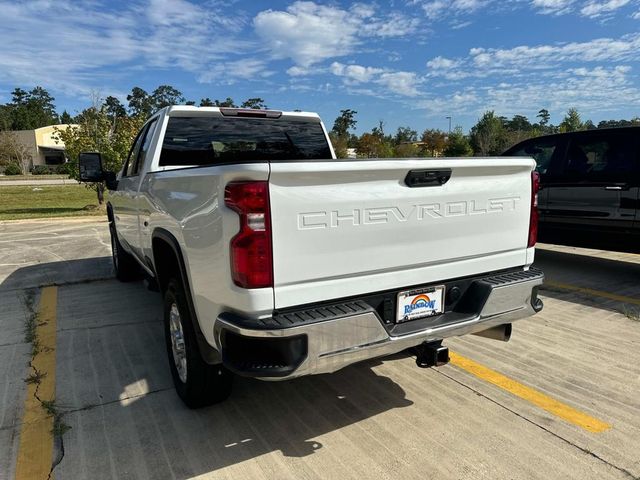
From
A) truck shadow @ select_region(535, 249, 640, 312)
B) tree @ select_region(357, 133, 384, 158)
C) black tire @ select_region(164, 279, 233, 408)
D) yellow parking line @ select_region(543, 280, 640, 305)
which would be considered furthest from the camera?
tree @ select_region(357, 133, 384, 158)

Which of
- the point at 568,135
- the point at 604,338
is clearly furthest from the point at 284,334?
the point at 568,135

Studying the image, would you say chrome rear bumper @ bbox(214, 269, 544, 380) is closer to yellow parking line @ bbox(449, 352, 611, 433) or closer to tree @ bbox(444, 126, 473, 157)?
yellow parking line @ bbox(449, 352, 611, 433)

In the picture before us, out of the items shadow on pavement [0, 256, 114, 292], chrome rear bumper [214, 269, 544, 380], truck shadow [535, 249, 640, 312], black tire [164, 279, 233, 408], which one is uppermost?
chrome rear bumper [214, 269, 544, 380]

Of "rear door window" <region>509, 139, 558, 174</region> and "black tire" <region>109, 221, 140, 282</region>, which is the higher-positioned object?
"rear door window" <region>509, 139, 558, 174</region>

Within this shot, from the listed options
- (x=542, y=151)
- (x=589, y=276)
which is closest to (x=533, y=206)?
(x=589, y=276)

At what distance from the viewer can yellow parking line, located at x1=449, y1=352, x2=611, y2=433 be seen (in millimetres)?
3014

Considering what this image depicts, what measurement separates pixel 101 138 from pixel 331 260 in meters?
15.4

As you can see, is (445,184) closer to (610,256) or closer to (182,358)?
(182,358)

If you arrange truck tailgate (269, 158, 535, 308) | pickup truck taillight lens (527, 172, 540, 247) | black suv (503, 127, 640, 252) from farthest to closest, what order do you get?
1. black suv (503, 127, 640, 252)
2. pickup truck taillight lens (527, 172, 540, 247)
3. truck tailgate (269, 158, 535, 308)

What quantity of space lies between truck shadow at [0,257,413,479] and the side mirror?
1812 millimetres

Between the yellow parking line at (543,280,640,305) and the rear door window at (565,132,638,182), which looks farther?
the rear door window at (565,132,638,182)

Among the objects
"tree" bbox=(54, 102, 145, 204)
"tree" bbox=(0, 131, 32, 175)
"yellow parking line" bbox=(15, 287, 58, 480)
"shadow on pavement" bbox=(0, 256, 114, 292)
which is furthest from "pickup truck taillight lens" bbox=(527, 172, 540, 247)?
"tree" bbox=(0, 131, 32, 175)

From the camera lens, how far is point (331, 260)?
7.97 feet

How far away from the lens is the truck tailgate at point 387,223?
231 cm
